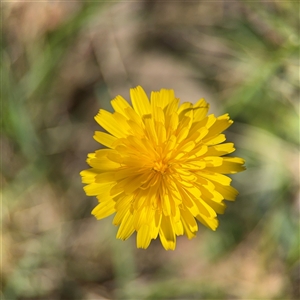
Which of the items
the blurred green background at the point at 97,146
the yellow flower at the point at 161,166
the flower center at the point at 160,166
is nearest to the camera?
the yellow flower at the point at 161,166

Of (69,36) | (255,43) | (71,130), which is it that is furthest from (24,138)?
(255,43)

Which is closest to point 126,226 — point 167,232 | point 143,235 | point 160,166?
point 143,235

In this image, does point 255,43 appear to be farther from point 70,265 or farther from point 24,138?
point 70,265

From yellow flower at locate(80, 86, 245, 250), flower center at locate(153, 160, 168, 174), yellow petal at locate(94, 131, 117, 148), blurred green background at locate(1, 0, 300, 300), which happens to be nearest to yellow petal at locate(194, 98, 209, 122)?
yellow flower at locate(80, 86, 245, 250)

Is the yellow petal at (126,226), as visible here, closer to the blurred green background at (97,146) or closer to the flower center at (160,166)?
the flower center at (160,166)

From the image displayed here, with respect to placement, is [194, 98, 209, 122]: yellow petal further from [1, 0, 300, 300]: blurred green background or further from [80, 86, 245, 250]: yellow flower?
[1, 0, 300, 300]: blurred green background

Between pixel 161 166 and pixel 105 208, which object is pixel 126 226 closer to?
pixel 105 208

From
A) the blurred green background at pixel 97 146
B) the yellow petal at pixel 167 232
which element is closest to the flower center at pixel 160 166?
the yellow petal at pixel 167 232

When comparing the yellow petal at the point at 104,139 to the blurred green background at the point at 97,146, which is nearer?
the yellow petal at the point at 104,139
